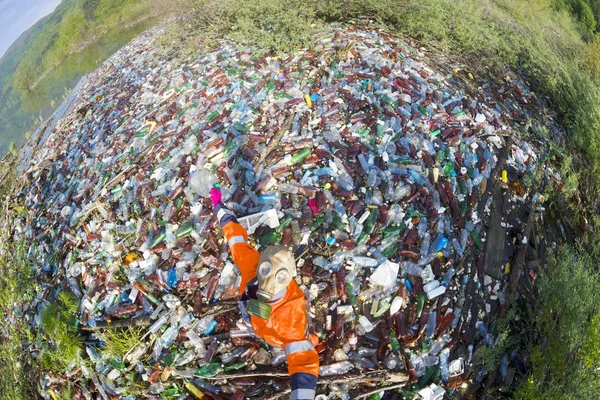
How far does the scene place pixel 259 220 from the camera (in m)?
4.20

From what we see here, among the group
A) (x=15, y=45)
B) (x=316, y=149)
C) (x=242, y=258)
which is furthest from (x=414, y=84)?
(x=15, y=45)

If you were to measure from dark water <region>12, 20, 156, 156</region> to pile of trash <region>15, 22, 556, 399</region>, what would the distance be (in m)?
1.49

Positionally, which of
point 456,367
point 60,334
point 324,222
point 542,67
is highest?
point 60,334

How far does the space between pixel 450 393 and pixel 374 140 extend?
3.06 metres

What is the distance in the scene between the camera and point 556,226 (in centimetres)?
442

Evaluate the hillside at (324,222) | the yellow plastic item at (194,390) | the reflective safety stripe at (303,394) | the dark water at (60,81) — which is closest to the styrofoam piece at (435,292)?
the hillside at (324,222)

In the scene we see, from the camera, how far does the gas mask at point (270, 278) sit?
273 centimetres

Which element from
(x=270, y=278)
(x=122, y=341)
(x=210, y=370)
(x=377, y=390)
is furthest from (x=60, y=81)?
(x=377, y=390)

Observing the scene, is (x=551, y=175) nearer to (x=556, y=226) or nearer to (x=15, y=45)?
(x=556, y=226)

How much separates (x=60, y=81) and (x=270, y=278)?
7.29 metres

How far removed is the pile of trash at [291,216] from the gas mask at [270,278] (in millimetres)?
1027

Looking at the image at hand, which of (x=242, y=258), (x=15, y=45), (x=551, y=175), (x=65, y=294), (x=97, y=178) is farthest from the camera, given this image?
(x=15, y=45)

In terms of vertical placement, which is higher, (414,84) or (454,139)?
(414,84)

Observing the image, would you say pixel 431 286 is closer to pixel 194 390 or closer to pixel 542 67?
pixel 194 390
